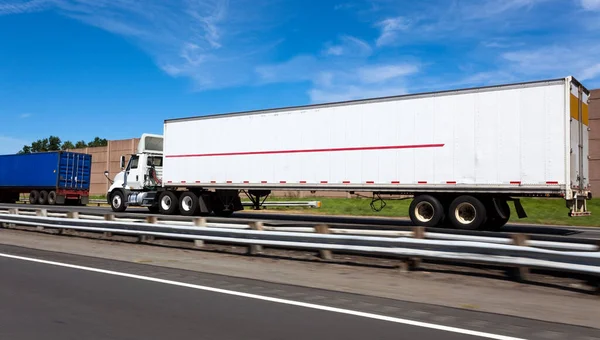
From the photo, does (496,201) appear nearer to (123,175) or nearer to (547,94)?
(547,94)

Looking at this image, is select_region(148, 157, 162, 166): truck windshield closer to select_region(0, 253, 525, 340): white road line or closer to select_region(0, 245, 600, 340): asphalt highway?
select_region(0, 253, 525, 340): white road line

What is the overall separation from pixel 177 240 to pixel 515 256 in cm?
788

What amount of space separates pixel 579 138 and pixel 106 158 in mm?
46998

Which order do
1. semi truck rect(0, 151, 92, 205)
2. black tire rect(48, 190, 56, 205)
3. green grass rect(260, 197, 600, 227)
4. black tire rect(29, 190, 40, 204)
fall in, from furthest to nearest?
black tire rect(29, 190, 40, 204) < semi truck rect(0, 151, 92, 205) < black tire rect(48, 190, 56, 205) < green grass rect(260, 197, 600, 227)

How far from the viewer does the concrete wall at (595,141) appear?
29188mm

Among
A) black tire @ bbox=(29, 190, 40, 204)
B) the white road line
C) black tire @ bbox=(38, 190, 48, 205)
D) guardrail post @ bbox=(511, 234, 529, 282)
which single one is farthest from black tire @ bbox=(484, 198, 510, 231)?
black tire @ bbox=(29, 190, 40, 204)

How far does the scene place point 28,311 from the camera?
234 inches

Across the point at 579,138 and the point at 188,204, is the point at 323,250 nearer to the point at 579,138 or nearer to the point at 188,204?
the point at 579,138

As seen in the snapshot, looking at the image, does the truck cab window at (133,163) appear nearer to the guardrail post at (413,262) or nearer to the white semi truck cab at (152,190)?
the white semi truck cab at (152,190)

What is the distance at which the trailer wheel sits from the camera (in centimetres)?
2158

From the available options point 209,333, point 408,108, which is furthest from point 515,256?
point 408,108

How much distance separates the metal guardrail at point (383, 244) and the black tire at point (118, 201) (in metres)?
11.2

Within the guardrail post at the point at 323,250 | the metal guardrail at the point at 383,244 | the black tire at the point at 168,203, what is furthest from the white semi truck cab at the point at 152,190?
the guardrail post at the point at 323,250

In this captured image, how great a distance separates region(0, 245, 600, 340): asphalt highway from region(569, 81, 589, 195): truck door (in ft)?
32.5
